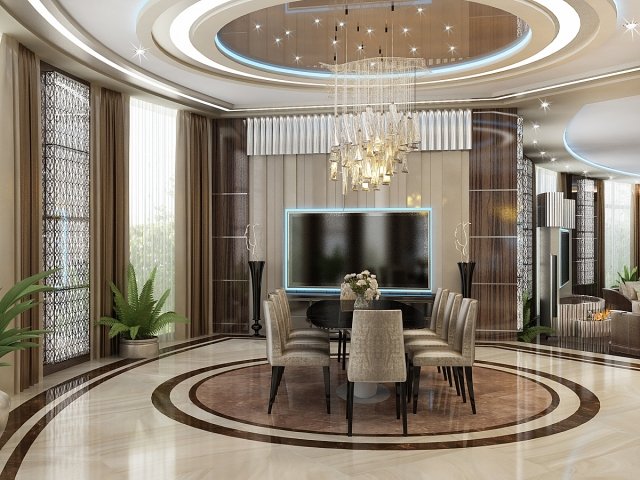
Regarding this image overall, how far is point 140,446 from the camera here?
158 inches

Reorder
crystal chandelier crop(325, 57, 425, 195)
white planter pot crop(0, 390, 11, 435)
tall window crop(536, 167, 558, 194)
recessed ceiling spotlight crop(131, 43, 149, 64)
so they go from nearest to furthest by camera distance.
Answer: white planter pot crop(0, 390, 11, 435) < crystal chandelier crop(325, 57, 425, 195) < recessed ceiling spotlight crop(131, 43, 149, 64) < tall window crop(536, 167, 558, 194)

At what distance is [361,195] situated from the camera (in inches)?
336

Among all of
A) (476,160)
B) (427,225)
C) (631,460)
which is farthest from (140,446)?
(476,160)

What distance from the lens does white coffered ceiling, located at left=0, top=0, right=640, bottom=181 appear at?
4969 mm

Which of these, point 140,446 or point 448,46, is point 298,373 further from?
point 448,46

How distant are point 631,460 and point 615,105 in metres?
5.63

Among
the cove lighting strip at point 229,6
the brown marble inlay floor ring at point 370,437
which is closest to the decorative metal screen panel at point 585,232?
the cove lighting strip at point 229,6

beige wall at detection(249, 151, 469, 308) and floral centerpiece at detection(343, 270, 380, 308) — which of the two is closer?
floral centerpiece at detection(343, 270, 380, 308)

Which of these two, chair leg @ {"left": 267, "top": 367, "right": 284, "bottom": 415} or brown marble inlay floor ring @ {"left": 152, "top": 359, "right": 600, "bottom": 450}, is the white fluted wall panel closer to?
brown marble inlay floor ring @ {"left": 152, "top": 359, "right": 600, "bottom": 450}

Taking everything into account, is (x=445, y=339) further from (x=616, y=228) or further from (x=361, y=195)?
(x=616, y=228)

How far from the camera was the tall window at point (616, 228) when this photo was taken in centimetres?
1455

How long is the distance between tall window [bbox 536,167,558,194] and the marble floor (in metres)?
6.93

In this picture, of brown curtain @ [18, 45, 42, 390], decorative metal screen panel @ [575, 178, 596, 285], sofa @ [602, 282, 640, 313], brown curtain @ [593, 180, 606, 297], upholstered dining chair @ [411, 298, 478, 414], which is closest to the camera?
upholstered dining chair @ [411, 298, 478, 414]

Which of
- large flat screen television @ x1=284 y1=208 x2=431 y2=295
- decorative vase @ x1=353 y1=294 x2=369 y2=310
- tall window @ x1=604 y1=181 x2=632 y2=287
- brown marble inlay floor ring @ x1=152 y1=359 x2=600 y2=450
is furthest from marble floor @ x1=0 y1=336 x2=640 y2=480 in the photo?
tall window @ x1=604 y1=181 x2=632 y2=287
